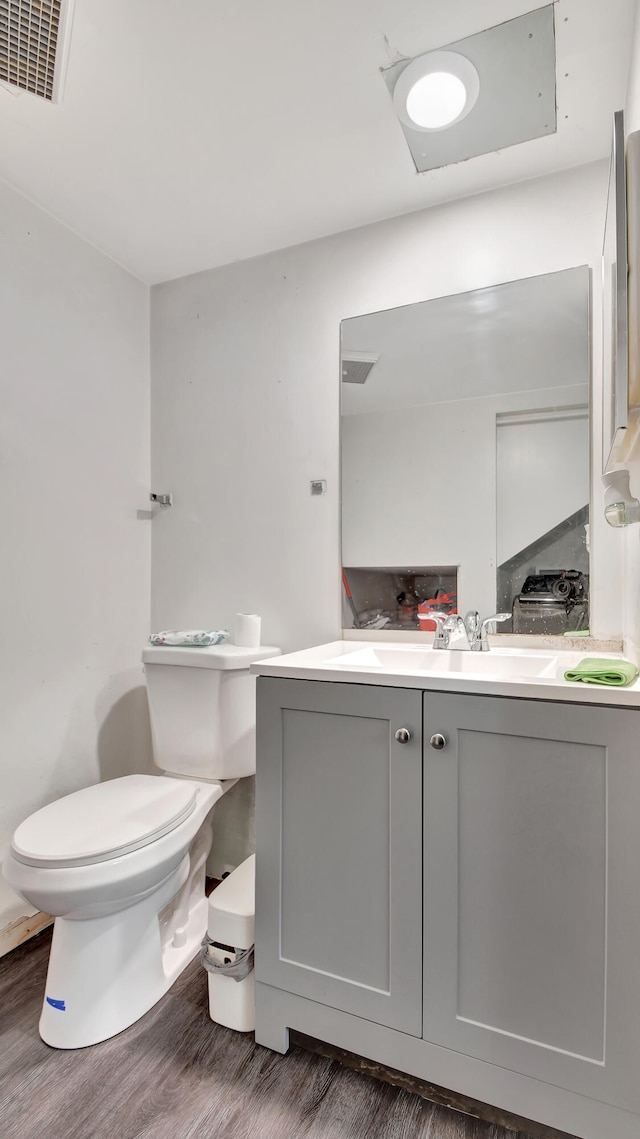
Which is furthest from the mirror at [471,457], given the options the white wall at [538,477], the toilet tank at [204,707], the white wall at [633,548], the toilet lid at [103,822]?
the toilet lid at [103,822]

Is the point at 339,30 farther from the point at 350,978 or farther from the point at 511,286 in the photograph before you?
the point at 350,978


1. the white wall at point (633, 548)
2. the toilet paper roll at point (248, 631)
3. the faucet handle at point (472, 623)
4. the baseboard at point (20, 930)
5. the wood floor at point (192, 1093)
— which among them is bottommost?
the wood floor at point (192, 1093)

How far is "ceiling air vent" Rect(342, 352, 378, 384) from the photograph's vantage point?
175 cm

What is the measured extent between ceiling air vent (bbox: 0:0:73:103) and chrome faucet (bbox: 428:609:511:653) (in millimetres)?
1588

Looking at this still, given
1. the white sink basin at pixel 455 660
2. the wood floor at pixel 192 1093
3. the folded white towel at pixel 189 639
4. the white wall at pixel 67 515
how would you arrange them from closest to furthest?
the wood floor at pixel 192 1093 < the white sink basin at pixel 455 660 < the white wall at pixel 67 515 < the folded white towel at pixel 189 639

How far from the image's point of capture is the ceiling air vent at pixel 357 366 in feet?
5.74

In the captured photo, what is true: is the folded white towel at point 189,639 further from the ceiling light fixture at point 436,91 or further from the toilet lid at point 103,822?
the ceiling light fixture at point 436,91

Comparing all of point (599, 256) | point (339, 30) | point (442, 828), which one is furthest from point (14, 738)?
point (599, 256)

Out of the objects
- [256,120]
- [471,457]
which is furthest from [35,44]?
[471,457]

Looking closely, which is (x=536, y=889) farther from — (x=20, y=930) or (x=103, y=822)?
(x=20, y=930)

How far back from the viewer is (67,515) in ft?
5.86

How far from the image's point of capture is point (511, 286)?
→ 1562 mm

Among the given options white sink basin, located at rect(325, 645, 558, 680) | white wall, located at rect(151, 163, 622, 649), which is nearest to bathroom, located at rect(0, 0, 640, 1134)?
white wall, located at rect(151, 163, 622, 649)

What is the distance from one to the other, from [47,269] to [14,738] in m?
1.43
